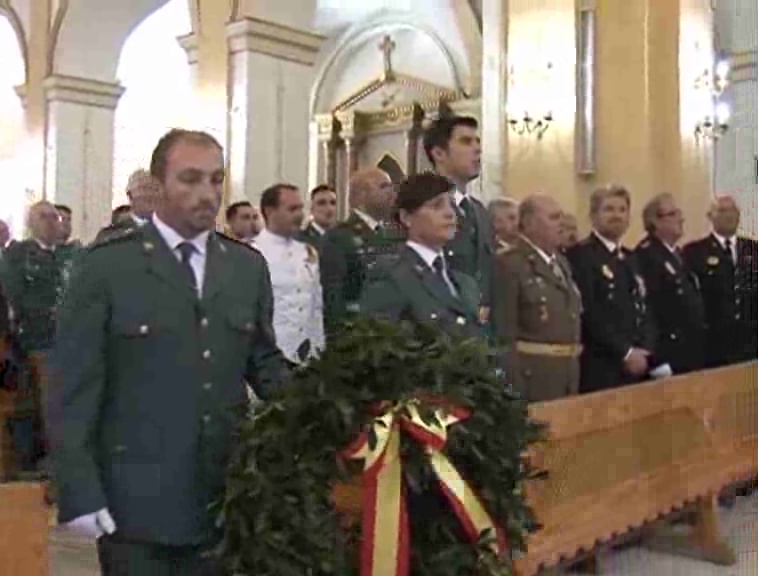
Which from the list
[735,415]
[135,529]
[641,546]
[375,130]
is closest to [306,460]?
[135,529]

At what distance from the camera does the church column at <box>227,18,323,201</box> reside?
27.8 ft

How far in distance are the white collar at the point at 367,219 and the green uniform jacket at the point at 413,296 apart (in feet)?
4.58

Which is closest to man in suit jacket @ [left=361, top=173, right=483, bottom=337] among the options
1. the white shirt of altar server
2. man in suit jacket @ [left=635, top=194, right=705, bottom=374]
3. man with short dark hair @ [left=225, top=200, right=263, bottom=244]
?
the white shirt of altar server

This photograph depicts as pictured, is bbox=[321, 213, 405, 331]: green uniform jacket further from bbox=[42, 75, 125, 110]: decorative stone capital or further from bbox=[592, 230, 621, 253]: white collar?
bbox=[42, 75, 125, 110]: decorative stone capital

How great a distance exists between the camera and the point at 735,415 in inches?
197

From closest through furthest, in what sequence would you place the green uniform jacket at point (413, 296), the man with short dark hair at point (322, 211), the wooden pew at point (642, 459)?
the green uniform jacket at point (413, 296) < the wooden pew at point (642, 459) < the man with short dark hair at point (322, 211)

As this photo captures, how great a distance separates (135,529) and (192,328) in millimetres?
386

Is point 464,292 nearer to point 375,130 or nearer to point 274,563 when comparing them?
point 274,563

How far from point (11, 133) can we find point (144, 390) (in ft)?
45.1

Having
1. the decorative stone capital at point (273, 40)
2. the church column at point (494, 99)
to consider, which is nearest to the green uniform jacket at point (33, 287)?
the decorative stone capital at point (273, 40)

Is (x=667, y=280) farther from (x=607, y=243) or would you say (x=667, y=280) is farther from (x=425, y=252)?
(x=425, y=252)

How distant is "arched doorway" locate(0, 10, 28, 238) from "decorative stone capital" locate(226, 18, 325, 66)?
3917 millimetres

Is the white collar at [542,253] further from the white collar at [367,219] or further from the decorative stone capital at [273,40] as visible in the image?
the decorative stone capital at [273,40]

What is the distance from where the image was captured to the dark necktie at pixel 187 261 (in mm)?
2232
